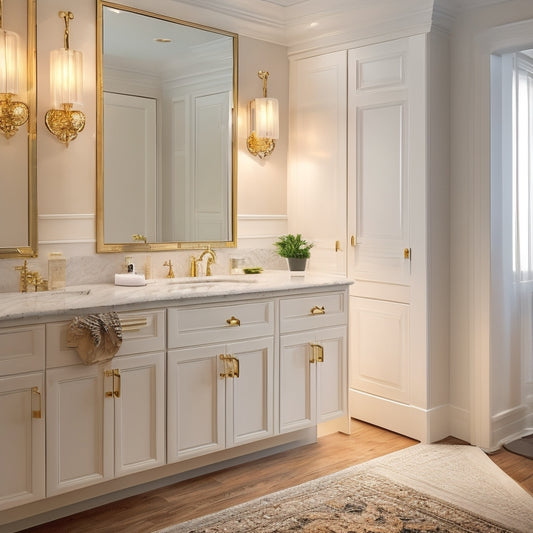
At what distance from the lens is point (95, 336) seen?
8.74ft

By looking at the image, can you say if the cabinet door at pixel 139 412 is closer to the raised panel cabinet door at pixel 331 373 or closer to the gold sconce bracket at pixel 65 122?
the raised panel cabinet door at pixel 331 373

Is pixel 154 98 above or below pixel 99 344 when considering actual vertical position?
above

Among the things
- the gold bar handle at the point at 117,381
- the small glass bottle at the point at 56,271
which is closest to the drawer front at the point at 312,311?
the gold bar handle at the point at 117,381

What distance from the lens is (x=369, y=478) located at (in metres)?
3.21

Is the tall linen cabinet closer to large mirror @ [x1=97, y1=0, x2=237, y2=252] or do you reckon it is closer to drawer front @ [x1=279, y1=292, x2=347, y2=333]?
drawer front @ [x1=279, y1=292, x2=347, y2=333]

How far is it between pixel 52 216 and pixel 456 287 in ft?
7.13

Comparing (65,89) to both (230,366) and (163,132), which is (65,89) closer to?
(163,132)

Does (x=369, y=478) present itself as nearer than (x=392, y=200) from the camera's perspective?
Yes

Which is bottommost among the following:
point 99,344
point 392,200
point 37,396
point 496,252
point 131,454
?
point 131,454

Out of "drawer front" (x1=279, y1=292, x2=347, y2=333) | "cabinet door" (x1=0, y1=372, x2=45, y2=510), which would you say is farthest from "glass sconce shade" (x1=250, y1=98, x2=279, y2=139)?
"cabinet door" (x1=0, y1=372, x2=45, y2=510)

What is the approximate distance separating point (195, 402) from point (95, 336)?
66cm

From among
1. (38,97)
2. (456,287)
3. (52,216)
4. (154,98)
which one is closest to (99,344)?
(52,216)

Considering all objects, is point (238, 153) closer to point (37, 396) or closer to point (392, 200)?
point (392, 200)

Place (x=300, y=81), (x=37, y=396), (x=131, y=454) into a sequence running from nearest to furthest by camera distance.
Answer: (x=37, y=396), (x=131, y=454), (x=300, y=81)
